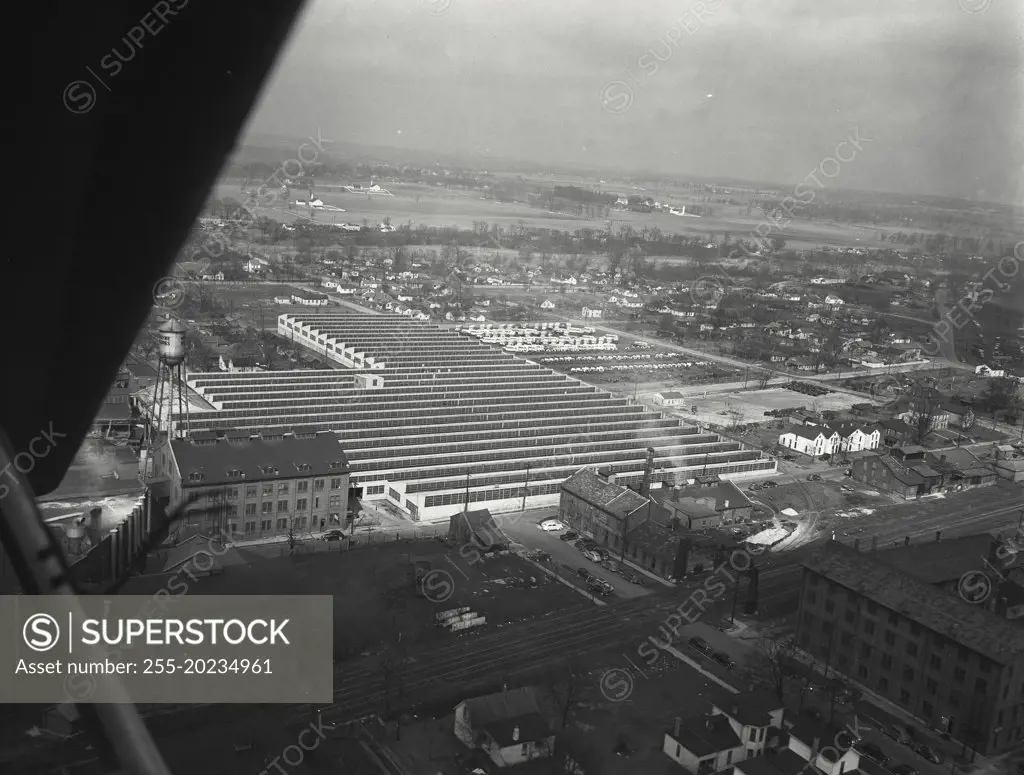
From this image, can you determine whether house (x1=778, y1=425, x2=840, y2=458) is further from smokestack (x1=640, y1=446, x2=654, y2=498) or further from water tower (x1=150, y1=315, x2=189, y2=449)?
water tower (x1=150, y1=315, x2=189, y2=449)

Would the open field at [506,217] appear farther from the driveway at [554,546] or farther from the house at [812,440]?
the driveway at [554,546]

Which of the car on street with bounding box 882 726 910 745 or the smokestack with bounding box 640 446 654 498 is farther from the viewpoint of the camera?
the smokestack with bounding box 640 446 654 498

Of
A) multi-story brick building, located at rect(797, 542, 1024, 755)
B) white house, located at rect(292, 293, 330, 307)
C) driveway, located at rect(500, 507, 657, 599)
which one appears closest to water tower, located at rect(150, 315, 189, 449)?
driveway, located at rect(500, 507, 657, 599)

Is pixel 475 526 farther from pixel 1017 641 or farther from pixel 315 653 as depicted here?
pixel 1017 641

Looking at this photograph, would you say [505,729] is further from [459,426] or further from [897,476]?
[897,476]

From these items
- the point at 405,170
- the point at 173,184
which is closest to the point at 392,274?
the point at 405,170

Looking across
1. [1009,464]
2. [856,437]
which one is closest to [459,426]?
[856,437]

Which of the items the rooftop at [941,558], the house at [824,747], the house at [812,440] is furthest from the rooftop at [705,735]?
the house at [812,440]
